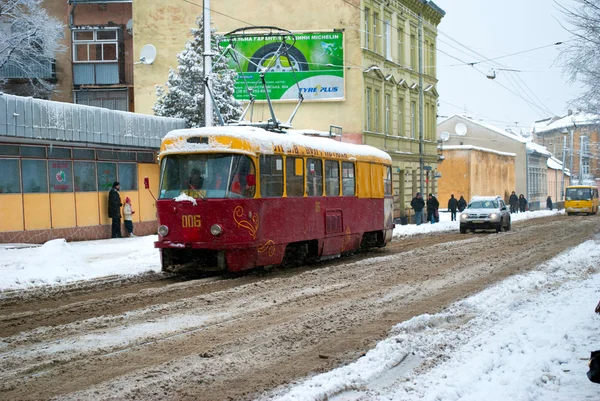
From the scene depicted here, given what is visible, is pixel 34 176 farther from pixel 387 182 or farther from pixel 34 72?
pixel 34 72

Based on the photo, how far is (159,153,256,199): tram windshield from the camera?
15.7 meters

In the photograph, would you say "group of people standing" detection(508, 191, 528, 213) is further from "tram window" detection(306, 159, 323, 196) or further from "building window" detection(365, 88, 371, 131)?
"tram window" detection(306, 159, 323, 196)

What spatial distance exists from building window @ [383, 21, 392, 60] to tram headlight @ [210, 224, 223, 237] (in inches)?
1234

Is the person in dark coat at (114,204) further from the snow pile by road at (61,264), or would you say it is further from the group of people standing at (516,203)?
the group of people standing at (516,203)

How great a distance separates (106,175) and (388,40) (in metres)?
22.7

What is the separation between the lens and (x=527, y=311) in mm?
11555

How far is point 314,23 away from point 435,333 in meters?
32.7

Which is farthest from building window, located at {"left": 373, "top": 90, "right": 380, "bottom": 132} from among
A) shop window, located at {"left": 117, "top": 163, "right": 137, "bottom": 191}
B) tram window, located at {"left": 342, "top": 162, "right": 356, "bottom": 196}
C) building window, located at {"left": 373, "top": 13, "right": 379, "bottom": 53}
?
tram window, located at {"left": 342, "top": 162, "right": 356, "bottom": 196}

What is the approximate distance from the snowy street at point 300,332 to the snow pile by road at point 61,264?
65mm

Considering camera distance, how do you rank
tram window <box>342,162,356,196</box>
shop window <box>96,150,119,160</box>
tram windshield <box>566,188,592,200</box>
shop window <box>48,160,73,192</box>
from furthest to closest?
1. tram windshield <box>566,188,592,200</box>
2. shop window <box>96,150,119,160</box>
3. shop window <box>48,160,73,192</box>
4. tram window <box>342,162,356,196</box>

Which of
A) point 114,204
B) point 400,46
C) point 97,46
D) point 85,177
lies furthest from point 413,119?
point 85,177

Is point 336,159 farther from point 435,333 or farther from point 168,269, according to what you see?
point 435,333

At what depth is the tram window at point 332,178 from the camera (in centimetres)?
1942

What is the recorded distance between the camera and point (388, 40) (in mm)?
45469
